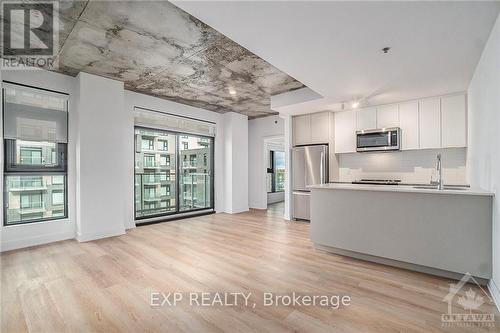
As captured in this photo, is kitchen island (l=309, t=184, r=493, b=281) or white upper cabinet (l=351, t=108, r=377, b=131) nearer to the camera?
kitchen island (l=309, t=184, r=493, b=281)

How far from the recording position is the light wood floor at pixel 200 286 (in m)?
1.90

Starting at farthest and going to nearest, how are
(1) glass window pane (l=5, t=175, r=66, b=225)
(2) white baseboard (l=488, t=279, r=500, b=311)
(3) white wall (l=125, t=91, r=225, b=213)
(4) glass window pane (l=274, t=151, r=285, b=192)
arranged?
(4) glass window pane (l=274, t=151, r=285, b=192), (3) white wall (l=125, t=91, r=225, b=213), (1) glass window pane (l=5, t=175, r=66, b=225), (2) white baseboard (l=488, t=279, r=500, b=311)

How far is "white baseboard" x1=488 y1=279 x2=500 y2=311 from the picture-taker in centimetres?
211

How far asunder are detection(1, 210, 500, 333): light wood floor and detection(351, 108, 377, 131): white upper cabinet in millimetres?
2734

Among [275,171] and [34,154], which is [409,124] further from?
[34,154]

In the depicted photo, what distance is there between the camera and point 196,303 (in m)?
2.18

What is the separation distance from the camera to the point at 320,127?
5504 millimetres

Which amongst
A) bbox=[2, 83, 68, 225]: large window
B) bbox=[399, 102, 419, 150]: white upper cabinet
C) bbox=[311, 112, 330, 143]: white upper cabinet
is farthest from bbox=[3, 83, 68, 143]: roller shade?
bbox=[399, 102, 419, 150]: white upper cabinet

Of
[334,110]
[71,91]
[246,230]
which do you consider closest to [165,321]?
[246,230]

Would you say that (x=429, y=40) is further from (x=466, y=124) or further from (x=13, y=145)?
(x=13, y=145)

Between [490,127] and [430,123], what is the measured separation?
2164mm

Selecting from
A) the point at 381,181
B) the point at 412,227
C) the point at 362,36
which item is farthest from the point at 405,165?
the point at 362,36

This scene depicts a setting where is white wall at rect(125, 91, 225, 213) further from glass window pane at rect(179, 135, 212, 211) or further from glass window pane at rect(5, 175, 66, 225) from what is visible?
glass window pane at rect(5, 175, 66, 225)

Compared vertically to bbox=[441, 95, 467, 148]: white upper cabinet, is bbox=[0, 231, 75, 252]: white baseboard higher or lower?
lower
